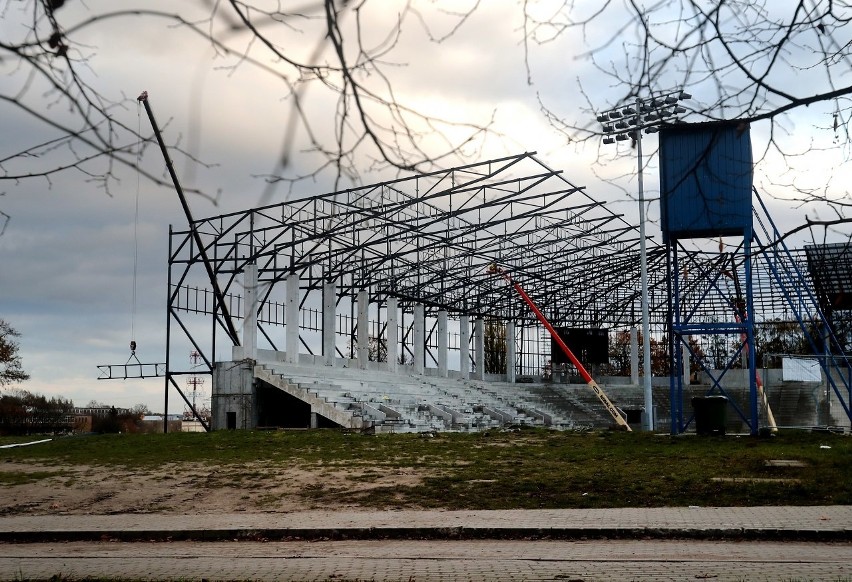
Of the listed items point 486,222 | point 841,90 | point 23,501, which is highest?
point 486,222

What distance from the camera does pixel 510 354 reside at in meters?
67.6

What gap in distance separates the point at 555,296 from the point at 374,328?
14469 mm

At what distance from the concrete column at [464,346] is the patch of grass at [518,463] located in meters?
32.7

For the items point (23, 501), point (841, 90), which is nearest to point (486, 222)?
point (23, 501)

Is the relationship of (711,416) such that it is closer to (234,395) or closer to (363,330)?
(234,395)

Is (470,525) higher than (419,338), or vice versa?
(419,338)

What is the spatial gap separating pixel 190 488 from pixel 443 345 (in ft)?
145

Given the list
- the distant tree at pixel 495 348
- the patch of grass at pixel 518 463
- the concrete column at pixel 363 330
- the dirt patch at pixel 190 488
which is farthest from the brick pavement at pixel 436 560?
the distant tree at pixel 495 348

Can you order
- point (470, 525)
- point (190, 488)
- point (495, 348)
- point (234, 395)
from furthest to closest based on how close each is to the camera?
1. point (495, 348)
2. point (234, 395)
3. point (190, 488)
4. point (470, 525)

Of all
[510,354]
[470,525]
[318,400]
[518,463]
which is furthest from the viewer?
[510,354]

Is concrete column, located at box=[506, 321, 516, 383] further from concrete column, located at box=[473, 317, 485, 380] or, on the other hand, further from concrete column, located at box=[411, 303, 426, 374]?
concrete column, located at box=[411, 303, 426, 374]

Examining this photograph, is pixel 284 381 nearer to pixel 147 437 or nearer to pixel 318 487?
pixel 147 437

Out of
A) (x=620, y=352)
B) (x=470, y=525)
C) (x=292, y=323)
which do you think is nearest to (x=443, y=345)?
(x=292, y=323)

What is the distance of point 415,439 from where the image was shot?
26.6 m
